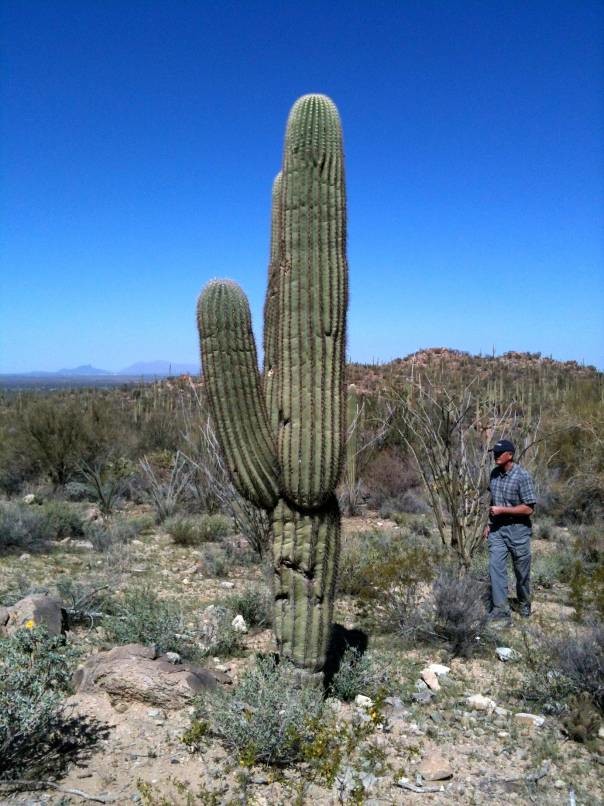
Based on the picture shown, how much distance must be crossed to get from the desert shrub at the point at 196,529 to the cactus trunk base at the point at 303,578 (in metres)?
5.45

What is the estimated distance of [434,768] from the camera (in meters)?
3.93

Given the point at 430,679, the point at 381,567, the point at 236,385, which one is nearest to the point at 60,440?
the point at 381,567

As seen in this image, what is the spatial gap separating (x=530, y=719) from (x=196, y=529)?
647 centimetres

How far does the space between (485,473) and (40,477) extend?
30.6ft

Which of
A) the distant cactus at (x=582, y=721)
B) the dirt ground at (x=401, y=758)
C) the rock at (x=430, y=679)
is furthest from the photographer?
the rock at (x=430, y=679)

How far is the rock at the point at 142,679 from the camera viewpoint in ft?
14.8

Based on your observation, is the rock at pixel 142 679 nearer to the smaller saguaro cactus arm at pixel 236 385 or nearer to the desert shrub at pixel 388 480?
the smaller saguaro cactus arm at pixel 236 385

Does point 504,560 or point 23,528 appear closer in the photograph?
point 504,560

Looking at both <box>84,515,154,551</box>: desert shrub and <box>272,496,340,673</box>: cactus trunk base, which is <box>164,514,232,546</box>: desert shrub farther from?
<box>272,496,340,673</box>: cactus trunk base

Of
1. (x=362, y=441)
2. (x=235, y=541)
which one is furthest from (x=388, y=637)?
(x=362, y=441)

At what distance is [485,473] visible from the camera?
8555mm

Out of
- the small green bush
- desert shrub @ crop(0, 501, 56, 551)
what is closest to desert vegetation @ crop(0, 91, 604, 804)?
desert shrub @ crop(0, 501, 56, 551)

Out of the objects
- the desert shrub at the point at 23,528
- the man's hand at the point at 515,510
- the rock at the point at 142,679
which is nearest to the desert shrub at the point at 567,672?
the man's hand at the point at 515,510

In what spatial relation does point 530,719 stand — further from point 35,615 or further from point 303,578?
point 35,615
